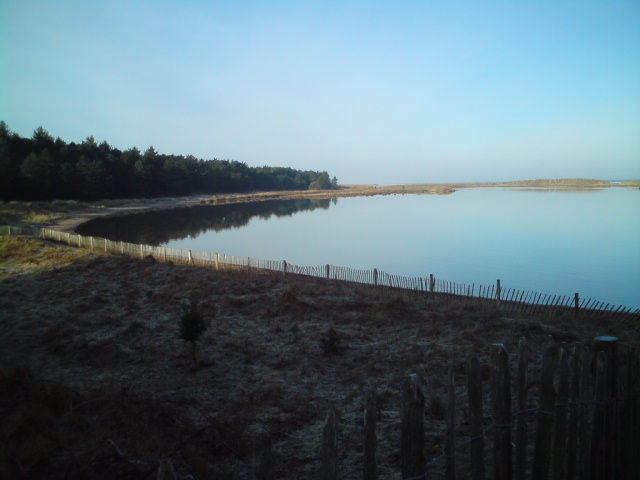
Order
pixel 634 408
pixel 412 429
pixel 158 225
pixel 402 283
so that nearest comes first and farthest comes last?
pixel 412 429, pixel 634 408, pixel 402 283, pixel 158 225

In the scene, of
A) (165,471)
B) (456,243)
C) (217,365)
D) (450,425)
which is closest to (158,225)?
(456,243)

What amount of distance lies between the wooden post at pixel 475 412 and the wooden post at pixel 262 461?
1601mm

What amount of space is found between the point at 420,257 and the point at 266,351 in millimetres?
26965

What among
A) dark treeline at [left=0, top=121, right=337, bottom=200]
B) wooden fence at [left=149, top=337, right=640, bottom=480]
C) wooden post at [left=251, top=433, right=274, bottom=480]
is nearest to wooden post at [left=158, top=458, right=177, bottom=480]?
wooden fence at [left=149, top=337, right=640, bottom=480]

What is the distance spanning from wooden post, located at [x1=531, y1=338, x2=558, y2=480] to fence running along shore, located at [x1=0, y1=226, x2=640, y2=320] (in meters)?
13.5

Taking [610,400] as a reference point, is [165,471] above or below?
above

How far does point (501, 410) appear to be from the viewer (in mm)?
3262

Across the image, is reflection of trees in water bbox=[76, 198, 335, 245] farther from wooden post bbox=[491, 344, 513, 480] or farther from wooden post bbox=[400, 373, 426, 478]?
wooden post bbox=[400, 373, 426, 478]

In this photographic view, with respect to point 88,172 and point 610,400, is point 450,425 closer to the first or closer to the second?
point 610,400

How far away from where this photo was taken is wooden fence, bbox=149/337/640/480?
2.54 metres

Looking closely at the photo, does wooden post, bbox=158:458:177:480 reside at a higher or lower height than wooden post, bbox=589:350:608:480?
higher

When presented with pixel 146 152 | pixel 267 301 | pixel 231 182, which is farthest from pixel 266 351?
pixel 231 182

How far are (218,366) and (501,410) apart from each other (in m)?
8.69

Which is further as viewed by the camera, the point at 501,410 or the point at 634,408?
the point at 634,408
